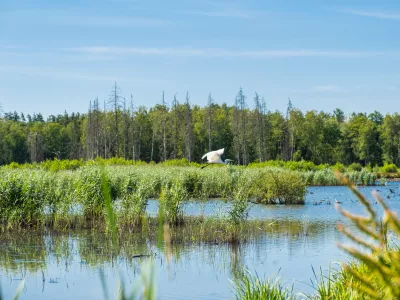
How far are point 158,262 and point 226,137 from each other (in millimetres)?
81158

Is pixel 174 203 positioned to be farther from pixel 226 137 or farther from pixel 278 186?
pixel 226 137

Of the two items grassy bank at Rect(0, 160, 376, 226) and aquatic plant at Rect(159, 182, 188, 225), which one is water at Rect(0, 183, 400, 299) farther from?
aquatic plant at Rect(159, 182, 188, 225)

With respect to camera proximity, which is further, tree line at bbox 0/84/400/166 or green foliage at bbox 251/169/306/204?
tree line at bbox 0/84/400/166

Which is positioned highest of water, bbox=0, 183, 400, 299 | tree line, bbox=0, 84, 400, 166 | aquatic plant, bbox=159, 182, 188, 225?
tree line, bbox=0, 84, 400, 166

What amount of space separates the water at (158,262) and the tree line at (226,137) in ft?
202

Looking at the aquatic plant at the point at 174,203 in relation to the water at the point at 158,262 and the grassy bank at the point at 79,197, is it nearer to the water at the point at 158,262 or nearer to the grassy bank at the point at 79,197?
the grassy bank at the point at 79,197

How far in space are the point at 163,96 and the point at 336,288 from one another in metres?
75.4

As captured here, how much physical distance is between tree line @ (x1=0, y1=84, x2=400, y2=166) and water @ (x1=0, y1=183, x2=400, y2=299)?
61608mm

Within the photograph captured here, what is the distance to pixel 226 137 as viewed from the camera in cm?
9512

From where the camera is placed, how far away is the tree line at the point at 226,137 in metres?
84.0

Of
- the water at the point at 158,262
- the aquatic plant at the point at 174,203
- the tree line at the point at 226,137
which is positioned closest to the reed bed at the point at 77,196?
the aquatic plant at the point at 174,203

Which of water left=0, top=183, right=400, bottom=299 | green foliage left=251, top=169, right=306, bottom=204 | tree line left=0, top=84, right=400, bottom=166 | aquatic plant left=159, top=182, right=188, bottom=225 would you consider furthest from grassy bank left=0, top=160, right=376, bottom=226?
tree line left=0, top=84, right=400, bottom=166

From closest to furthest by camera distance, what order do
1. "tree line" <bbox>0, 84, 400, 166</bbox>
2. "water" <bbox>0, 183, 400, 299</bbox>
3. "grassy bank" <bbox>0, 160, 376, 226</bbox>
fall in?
"water" <bbox>0, 183, 400, 299</bbox> → "grassy bank" <bbox>0, 160, 376, 226</bbox> → "tree line" <bbox>0, 84, 400, 166</bbox>

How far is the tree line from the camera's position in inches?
3307
